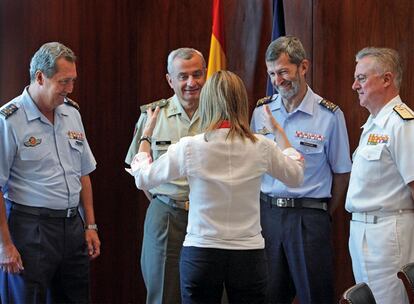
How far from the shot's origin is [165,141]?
3.63m

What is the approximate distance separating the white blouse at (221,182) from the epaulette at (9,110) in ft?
2.96

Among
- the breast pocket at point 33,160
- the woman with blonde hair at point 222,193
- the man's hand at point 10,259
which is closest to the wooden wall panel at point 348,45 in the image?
the woman with blonde hair at point 222,193

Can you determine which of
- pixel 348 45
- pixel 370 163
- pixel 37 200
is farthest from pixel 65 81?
pixel 348 45

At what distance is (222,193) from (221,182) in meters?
0.05

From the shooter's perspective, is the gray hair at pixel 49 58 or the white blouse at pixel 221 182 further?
the gray hair at pixel 49 58

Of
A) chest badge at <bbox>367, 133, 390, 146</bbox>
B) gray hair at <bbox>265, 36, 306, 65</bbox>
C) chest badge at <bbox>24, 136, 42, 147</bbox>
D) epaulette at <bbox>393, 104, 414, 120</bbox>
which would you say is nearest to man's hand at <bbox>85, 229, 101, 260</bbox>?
chest badge at <bbox>24, 136, 42, 147</bbox>

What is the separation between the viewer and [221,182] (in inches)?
112

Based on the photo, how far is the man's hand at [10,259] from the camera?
3160 mm

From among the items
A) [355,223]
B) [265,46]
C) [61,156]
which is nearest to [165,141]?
[61,156]

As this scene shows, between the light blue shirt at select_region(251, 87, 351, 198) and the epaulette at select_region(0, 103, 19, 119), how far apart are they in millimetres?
1307

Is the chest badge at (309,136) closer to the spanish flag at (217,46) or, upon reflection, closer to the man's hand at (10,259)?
the spanish flag at (217,46)

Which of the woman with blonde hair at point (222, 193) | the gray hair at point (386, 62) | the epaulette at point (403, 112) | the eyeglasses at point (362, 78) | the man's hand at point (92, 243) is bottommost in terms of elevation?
the man's hand at point (92, 243)

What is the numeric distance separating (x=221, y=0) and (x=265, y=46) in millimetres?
448

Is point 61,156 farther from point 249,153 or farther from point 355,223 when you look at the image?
point 355,223
